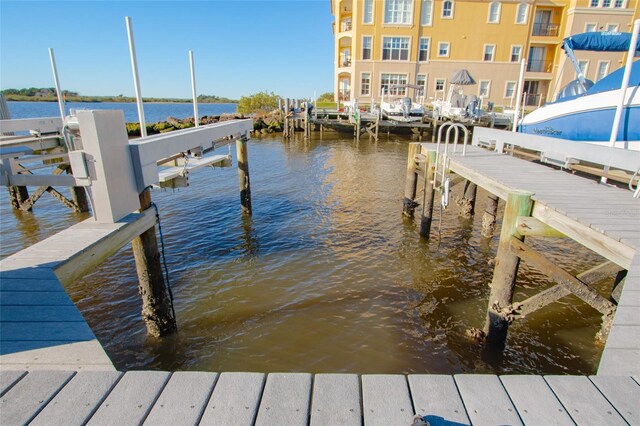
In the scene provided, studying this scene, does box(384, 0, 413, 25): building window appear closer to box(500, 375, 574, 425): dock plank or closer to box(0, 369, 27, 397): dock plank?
box(500, 375, 574, 425): dock plank

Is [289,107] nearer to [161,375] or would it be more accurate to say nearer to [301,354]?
[301,354]

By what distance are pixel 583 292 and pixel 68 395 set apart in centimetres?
515

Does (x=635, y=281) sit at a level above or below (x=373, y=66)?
below

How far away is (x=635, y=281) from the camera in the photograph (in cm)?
313

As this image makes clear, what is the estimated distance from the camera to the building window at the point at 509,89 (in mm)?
35062

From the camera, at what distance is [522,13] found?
33.1 m

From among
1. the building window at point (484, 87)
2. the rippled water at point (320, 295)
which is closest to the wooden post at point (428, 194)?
the rippled water at point (320, 295)

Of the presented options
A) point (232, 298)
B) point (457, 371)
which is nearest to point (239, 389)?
point (457, 371)

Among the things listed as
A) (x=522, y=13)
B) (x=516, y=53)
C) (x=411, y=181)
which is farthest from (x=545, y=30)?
(x=411, y=181)

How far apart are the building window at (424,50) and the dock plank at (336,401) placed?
37.0m

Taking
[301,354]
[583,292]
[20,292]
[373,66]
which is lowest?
[301,354]

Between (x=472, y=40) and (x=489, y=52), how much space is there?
2.04 meters

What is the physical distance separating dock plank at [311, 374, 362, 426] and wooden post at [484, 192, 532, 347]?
373 centimetres

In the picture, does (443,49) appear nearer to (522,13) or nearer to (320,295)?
(522,13)
